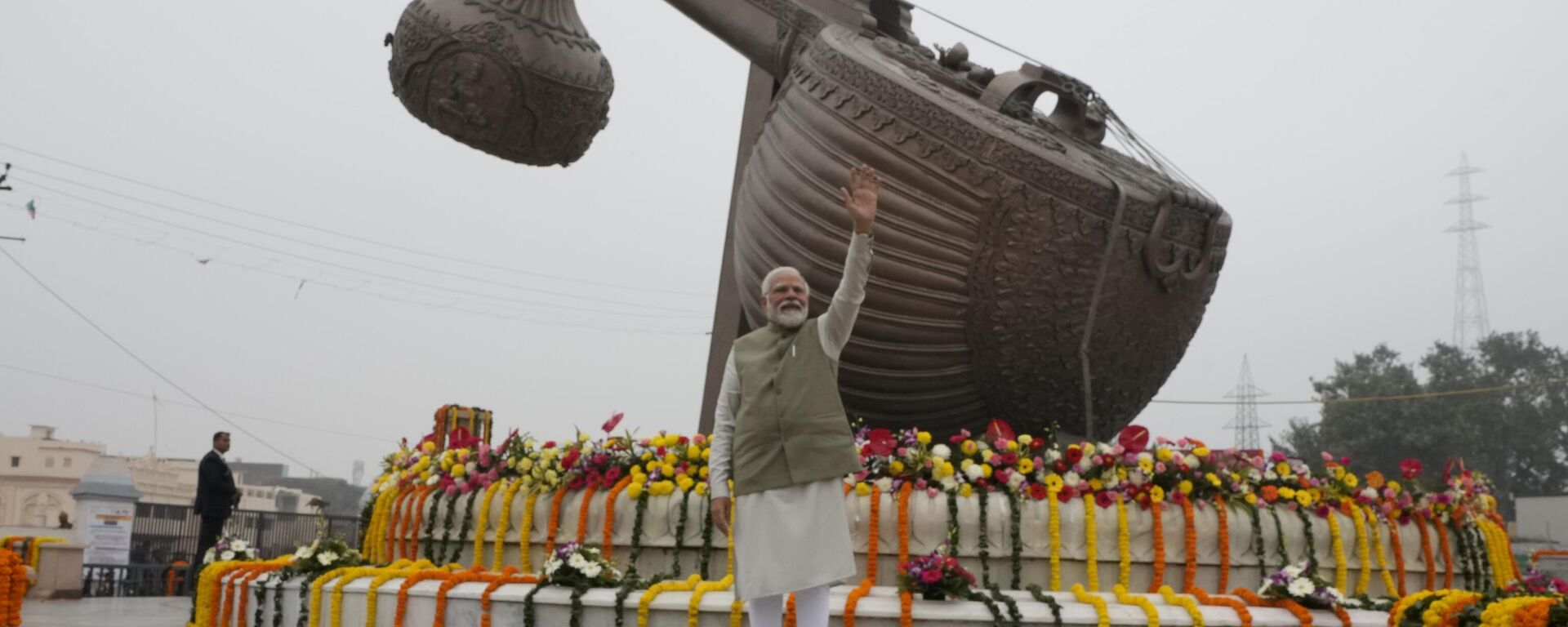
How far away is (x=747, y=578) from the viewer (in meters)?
3.39

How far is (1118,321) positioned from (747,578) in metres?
3.38

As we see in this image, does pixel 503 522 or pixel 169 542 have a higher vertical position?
pixel 503 522

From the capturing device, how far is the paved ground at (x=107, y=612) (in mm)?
7352

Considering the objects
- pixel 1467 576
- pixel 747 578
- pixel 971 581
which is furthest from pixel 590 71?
pixel 1467 576

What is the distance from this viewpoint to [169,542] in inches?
533

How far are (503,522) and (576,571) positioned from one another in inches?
36.0

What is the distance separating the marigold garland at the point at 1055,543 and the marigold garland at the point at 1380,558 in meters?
1.66

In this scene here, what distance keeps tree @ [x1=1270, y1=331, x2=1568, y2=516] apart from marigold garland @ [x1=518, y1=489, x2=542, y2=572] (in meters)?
32.3

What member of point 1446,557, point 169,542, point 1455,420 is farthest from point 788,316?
point 1455,420

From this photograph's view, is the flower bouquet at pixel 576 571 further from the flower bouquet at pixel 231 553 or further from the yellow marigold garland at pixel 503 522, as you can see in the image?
the flower bouquet at pixel 231 553

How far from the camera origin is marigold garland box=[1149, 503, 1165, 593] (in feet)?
16.3

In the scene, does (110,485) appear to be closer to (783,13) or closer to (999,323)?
(783,13)

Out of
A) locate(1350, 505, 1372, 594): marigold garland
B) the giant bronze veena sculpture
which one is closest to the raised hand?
the giant bronze veena sculpture

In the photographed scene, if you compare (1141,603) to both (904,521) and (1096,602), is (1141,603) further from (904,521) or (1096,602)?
(904,521)
